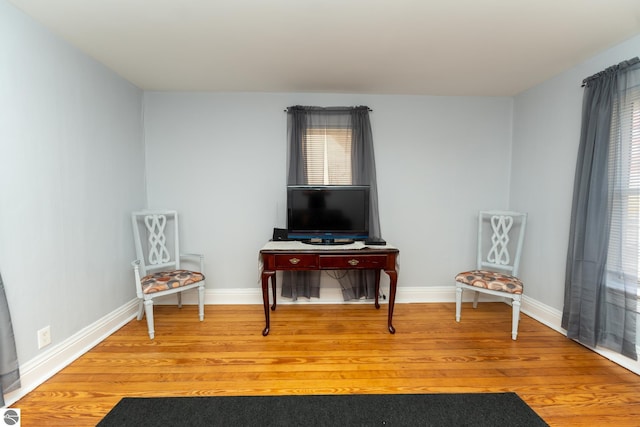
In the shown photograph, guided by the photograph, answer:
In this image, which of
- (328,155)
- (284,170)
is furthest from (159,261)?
(328,155)

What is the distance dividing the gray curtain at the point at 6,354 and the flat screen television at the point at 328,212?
6.36 feet

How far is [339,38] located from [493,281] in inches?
96.4

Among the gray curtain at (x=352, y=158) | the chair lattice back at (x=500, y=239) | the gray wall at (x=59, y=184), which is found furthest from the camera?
the gray curtain at (x=352, y=158)

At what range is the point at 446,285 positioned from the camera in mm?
3258

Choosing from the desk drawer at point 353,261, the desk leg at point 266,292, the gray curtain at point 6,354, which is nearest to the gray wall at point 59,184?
the gray curtain at point 6,354

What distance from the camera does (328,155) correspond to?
3082mm

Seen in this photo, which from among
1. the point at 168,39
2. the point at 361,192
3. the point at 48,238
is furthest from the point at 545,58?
the point at 48,238

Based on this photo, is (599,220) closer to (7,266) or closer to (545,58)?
(545,58)

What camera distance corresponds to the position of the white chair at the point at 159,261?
7.99 ft

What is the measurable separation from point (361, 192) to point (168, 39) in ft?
6.58

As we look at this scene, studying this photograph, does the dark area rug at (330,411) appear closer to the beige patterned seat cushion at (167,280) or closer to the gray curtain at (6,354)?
the gray curtain at (6,354)

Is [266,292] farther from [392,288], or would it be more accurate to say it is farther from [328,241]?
[392,288]

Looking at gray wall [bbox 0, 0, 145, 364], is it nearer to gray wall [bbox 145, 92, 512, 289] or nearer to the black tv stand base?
gray wall [bbox 145, 92, 512, 289]

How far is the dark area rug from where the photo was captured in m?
1.52
